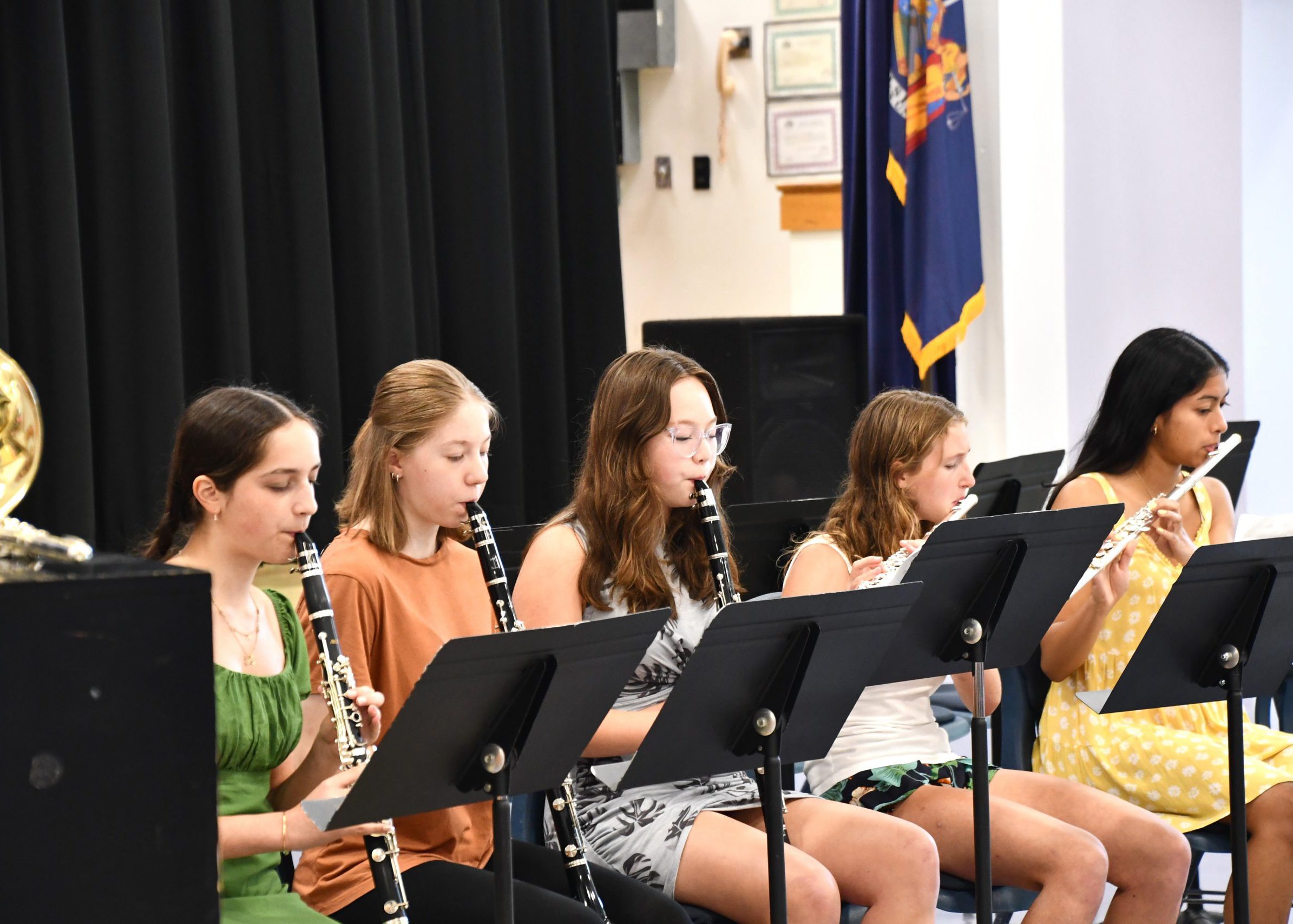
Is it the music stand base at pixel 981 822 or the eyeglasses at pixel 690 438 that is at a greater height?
the eyeglasses at pixel 690 438

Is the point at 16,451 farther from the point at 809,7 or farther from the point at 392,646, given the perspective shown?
the point at 809,7

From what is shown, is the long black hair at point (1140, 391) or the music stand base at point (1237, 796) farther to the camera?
the long black hair at point (1140, 391)

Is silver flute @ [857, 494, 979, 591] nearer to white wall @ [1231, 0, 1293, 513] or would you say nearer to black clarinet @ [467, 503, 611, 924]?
black clarinet @ [467, 503, 611, 924]

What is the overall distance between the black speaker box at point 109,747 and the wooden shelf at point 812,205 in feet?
16.6

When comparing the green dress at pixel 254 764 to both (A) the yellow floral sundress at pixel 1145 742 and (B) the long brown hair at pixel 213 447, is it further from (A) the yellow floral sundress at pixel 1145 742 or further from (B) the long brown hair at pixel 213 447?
(A) the yellow floral sundress at pixel 1145 742

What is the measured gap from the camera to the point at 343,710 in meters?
1.79

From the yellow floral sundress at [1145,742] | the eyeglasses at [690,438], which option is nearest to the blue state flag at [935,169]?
the yellow floral sundress at [1145,742]

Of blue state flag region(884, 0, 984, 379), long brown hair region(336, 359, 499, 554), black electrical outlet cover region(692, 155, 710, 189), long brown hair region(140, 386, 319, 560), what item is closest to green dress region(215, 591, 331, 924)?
long brown hair region(140, 386, 319, 560)

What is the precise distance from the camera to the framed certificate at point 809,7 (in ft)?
19.6

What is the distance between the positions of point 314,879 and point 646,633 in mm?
662

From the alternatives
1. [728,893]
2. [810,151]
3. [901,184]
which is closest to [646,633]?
[728,893]

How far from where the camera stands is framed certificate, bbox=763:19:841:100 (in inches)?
237

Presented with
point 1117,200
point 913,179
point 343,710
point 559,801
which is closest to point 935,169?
point 913,179

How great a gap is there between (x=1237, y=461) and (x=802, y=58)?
3195mm
